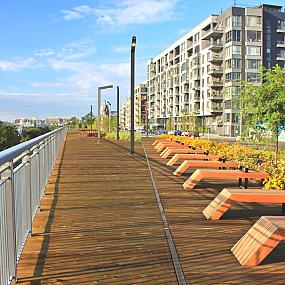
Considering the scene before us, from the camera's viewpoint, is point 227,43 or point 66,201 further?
point 227,43

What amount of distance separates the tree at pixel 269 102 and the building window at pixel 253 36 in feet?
196

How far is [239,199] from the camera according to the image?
5574 mm

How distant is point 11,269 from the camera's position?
3482 mm

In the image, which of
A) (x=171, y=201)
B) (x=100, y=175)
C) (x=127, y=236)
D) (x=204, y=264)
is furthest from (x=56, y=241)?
(x=100, y=175)

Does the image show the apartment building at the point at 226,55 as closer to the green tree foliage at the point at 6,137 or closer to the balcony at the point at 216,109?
the balcony at the point at 216,109

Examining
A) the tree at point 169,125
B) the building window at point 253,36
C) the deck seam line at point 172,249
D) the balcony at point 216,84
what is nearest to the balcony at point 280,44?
the building window at point 253,36

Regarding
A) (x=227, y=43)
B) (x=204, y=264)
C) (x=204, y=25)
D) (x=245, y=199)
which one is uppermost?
(x=204, y=25)

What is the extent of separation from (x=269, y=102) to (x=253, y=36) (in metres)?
61.6

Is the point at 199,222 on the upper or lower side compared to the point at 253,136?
lower

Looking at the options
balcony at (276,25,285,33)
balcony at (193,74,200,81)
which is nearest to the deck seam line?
balcony at (276,25,285,33)

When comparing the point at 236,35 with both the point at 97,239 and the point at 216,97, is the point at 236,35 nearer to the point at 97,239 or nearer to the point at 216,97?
the point at 216,97

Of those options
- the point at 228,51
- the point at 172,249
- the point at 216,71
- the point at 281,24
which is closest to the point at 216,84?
the point at 216,71

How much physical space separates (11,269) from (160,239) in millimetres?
2005

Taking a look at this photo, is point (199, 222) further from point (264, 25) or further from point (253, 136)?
point (264, 25)
